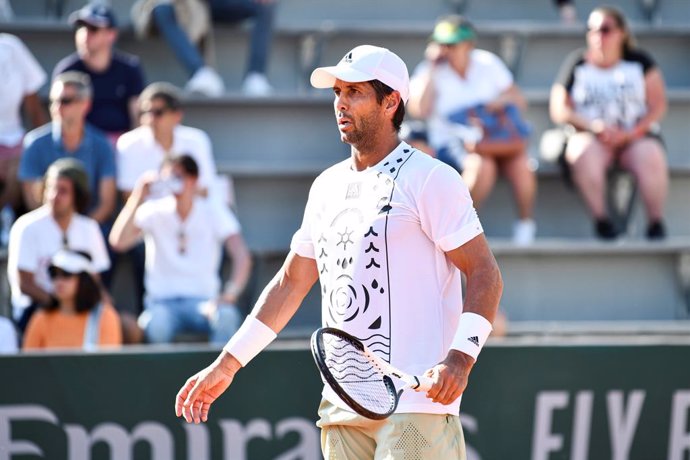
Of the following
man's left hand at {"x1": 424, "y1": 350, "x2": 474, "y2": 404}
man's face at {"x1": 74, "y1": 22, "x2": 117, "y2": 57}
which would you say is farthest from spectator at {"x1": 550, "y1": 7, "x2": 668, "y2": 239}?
man's left hand at {"x1": 424, "y1": 350, "x2": 474, "y2": 404}

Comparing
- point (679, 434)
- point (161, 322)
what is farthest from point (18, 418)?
point (679, 434)

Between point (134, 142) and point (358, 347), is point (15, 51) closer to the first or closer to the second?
point (134, 142)

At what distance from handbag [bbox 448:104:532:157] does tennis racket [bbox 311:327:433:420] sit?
5378 millimetres

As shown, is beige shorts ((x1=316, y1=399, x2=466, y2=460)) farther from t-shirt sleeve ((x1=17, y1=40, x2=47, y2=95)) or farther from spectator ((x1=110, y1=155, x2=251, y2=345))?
t-shirt sleeve ((x1=17, y1=40, x2=47, y2=95))

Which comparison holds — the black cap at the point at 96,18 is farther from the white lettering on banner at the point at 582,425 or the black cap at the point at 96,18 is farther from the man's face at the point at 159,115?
the white lettering on banner at the point at 582,425

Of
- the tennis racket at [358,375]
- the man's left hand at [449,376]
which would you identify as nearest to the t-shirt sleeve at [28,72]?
the tennis racket at [358,375]

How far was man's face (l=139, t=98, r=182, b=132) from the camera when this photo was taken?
857 centimetres

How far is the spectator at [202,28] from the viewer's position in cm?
977

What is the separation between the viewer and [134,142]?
8.67 meters

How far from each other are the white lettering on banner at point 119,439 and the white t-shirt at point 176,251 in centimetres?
191

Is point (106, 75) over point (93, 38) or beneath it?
beneath

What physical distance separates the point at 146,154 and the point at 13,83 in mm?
1241

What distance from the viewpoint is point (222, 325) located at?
7727mm

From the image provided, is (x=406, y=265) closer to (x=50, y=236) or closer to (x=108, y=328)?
(x=108, y=328)
